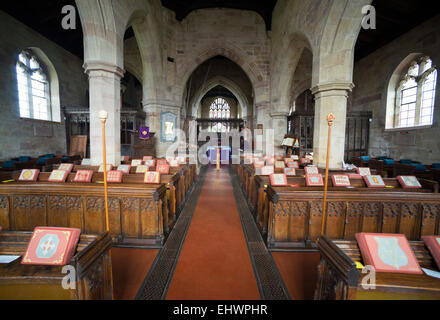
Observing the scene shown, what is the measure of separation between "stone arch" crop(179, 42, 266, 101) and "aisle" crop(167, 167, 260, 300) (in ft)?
29.2

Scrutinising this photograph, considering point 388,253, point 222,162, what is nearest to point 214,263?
point 388,253

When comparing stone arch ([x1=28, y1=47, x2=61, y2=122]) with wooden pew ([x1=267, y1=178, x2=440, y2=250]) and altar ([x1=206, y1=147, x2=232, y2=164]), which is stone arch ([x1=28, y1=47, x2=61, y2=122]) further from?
wooden pew ([x1=267, y1=178, x2=440, y2=250])

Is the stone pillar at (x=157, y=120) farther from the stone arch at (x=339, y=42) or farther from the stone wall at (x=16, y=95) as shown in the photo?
the stone arch at (x=339, y=42)

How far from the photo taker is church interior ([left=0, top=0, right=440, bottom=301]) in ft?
5.12

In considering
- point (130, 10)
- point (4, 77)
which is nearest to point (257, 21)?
point (130, 10)

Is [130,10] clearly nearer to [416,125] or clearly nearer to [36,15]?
[36,15]

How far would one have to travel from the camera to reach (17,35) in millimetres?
7543

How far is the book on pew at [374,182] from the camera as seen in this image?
3.41 m

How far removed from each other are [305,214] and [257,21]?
11.8 m

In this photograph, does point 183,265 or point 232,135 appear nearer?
point 183,265

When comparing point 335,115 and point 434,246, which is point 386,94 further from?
point 434,246

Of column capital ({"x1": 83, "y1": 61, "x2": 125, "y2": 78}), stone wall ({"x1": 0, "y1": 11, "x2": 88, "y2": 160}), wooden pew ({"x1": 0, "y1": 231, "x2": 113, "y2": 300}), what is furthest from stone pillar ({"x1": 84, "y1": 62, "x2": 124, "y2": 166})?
stone wall ({"x1": 0, "y1": 11, "x2": 88, "y2": 160})

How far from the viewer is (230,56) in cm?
1134

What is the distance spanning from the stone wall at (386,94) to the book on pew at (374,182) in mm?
6136
